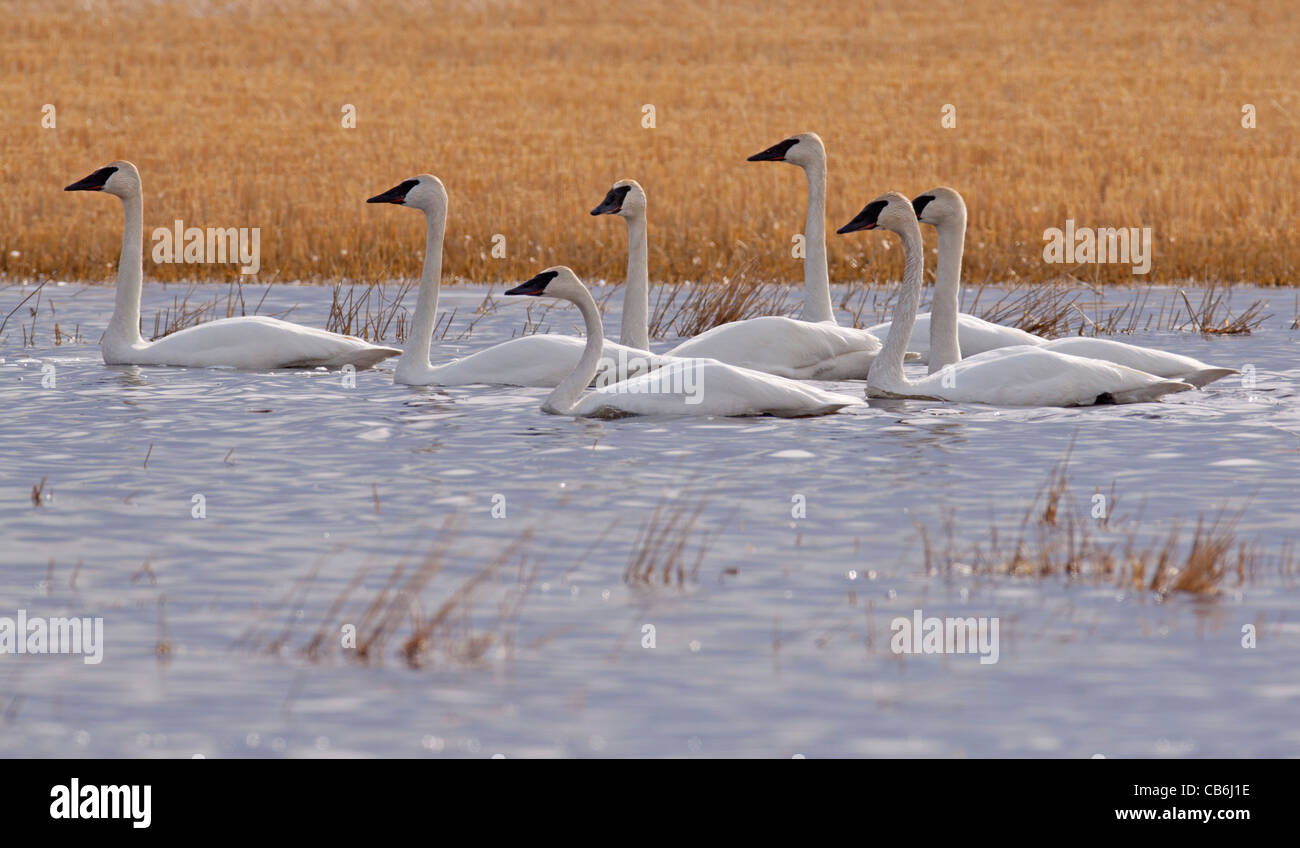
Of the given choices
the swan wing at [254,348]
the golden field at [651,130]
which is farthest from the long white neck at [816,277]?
the golden field at [651,130]

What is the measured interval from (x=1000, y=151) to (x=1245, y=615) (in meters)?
26.0

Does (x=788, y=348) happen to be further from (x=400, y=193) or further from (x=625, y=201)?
(x=400, y=193)

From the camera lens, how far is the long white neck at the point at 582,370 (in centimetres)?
1197

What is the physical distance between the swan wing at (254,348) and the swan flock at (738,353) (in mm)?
10

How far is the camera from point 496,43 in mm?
56312

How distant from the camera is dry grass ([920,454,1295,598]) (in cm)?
741

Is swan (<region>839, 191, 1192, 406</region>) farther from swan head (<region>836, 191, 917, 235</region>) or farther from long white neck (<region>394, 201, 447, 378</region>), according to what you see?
long white neck (<region>394, 201, 447, 378</region>)

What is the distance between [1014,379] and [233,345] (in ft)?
16.6

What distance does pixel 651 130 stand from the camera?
3559cm

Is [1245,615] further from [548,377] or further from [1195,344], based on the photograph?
[1195,344]

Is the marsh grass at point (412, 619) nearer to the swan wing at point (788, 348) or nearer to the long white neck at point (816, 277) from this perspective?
the swan wing at point (788, 348)

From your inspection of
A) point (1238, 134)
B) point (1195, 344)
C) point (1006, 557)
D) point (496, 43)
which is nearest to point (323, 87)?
point (496, 43)

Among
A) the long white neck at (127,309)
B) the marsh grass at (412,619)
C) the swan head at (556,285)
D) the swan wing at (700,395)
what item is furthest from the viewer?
the long white neck at (127,309)

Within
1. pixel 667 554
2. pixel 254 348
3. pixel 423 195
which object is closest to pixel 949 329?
pixel 423 195
